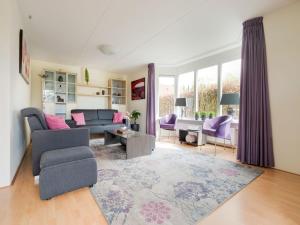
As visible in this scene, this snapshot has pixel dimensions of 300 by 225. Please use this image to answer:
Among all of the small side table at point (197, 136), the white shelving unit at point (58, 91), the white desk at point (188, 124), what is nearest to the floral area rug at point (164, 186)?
the small side table at point (197, 136)

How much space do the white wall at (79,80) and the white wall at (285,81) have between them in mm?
5212

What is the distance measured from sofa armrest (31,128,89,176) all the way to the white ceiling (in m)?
1.87

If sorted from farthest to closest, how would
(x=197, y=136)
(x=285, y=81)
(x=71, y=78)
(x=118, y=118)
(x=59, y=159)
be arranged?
(x=118, y=118), (x=71, y=78), (x=197, y=136), (x=285, y=81), (x=59, y=159)

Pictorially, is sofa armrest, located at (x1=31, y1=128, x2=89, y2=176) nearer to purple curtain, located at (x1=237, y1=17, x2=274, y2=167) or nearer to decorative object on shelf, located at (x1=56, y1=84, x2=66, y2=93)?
purple curtain, located at (x1=237, y1=17, x2=274, y2=167)

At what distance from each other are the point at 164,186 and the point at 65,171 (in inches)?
45.8

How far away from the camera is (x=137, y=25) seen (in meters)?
2.83

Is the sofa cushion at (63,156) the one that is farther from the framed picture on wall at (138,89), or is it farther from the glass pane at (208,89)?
the framed picture on wall at (138,89)

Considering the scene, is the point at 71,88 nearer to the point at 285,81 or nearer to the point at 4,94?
the point at 4,94

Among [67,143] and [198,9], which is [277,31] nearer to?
[198,9]

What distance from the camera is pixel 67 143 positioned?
2.17 meters

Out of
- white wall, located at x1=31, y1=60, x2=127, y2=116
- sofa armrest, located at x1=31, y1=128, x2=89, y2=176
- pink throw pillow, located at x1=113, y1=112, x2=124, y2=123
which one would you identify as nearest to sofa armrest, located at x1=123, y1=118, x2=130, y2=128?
pink throw pillow, located at x1=113, y1=112, x2=124, y2=123

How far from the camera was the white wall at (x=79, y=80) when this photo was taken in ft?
15.8

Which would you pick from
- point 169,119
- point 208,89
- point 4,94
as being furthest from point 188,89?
point 4,94

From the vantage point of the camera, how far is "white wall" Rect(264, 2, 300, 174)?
2.32 m
